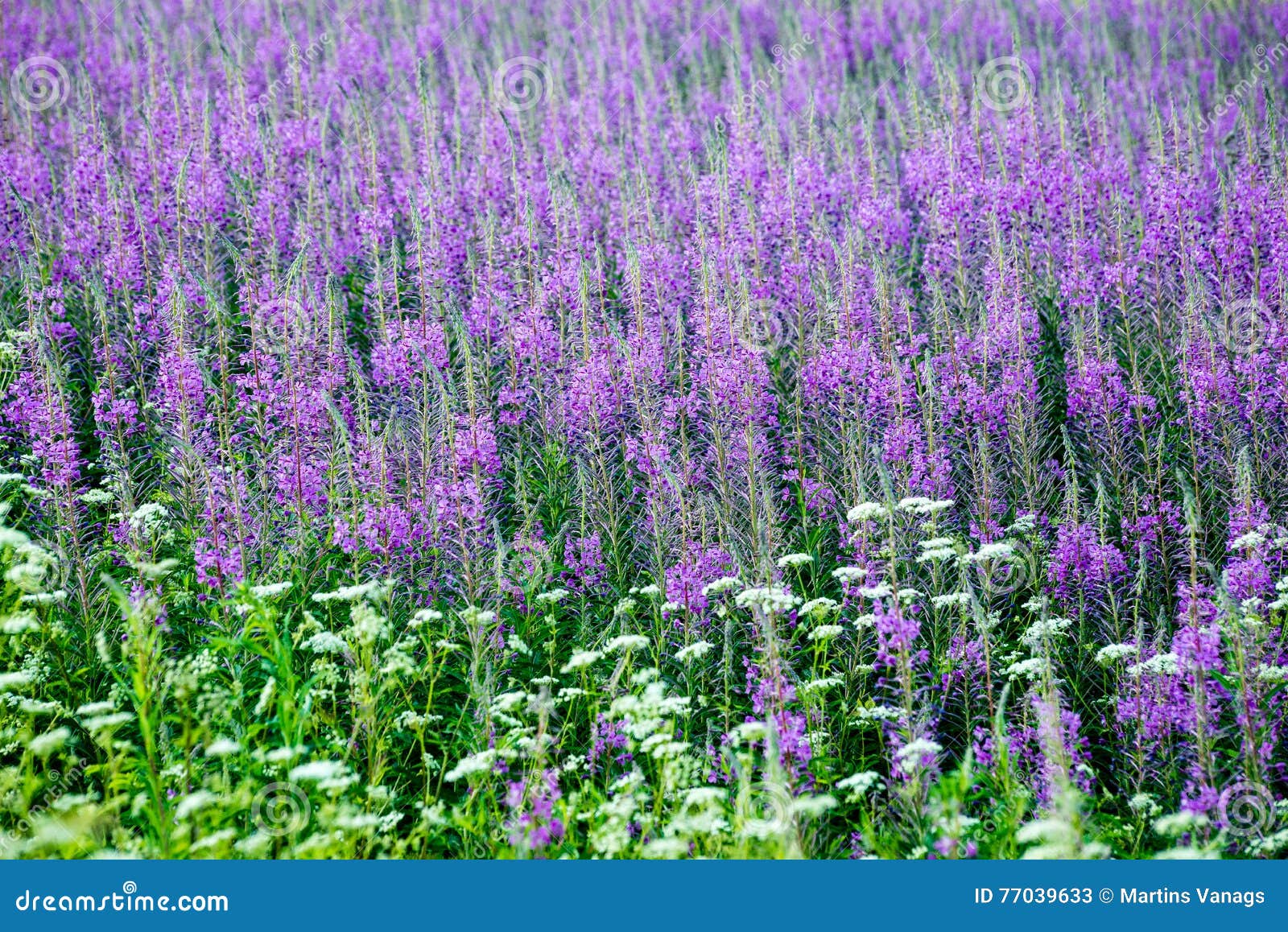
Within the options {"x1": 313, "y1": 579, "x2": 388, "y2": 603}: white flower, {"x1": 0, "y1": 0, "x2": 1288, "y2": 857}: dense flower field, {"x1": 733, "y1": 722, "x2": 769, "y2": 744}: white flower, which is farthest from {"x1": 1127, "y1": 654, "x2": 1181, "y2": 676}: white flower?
{"x1": 313, "y1": 579, "x2": 388, "y2": 603}: white flower

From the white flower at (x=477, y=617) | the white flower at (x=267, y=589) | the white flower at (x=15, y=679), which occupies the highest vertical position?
the white flower at (x=267, y=589)

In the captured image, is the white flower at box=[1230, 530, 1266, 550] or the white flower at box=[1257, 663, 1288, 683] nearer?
the white flower at box=[1257, 663, 1288, 683]

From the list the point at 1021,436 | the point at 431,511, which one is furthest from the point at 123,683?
the point at 1021,436

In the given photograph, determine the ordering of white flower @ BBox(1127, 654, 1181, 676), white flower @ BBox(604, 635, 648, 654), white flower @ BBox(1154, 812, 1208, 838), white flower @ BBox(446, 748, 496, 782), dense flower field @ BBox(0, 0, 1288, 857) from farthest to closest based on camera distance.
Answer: white flower @ BBox(604, 635, 648, 654), white flower @ BBox(1127, 654, 1181, 676), dense flower field @ BBox(0, 0, 1288, 857), white flower @ BBox(446, 748, 496, 782), white flower @ BBox(1154, 812, 1208, 838)

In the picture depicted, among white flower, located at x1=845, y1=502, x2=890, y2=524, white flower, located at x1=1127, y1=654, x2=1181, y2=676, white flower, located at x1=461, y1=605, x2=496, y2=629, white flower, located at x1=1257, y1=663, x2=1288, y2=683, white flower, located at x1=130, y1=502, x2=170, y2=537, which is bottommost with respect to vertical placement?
white flower, located at x1=1257, y1=663, x2=1288, y2=683

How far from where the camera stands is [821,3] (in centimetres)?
1303

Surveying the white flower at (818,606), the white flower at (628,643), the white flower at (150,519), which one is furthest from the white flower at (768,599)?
the white flower at (150,519)

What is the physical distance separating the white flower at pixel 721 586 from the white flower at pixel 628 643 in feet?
1.13

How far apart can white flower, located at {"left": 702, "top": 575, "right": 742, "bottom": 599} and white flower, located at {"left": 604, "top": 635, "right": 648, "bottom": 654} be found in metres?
0.35

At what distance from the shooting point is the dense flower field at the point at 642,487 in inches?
161

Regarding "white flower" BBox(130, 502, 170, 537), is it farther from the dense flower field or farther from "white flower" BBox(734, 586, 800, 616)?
"white flower" BBox(734, 586, 800, 616)

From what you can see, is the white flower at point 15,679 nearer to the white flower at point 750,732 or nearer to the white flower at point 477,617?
the white flower at point 477,617

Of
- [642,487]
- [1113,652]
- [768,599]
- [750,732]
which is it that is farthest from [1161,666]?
[642,487]

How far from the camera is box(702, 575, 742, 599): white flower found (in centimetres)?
448
